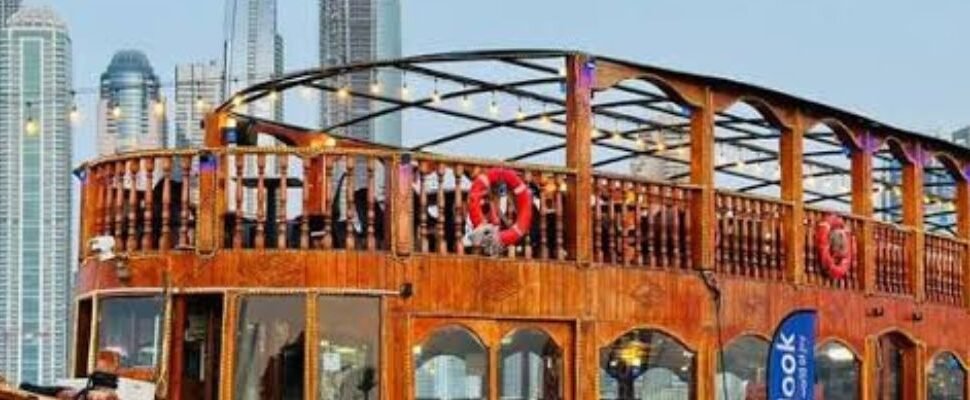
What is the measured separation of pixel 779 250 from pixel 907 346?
81.7 inches

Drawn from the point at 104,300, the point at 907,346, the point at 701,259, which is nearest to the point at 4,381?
the point at 104,300

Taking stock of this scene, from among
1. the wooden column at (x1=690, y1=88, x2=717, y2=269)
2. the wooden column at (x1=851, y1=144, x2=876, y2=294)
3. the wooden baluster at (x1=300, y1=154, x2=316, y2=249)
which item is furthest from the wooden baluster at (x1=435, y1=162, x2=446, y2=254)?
the wooden column at (x1=851, y1=144, x2=876, y2=294)

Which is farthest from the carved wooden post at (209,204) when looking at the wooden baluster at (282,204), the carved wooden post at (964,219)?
the carved wooden post at (964,219)

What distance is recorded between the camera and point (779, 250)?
467 inches

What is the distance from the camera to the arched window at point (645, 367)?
10453 millimetres

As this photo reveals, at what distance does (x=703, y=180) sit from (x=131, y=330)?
12.5 ft

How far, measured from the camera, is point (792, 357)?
36.4ft

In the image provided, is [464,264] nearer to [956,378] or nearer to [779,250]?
[779,250]

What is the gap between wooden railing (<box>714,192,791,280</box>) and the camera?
11344mm

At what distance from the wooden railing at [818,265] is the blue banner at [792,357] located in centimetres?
88

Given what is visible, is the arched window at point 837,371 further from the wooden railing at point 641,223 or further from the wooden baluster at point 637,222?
the wooden baluster at point 637,222

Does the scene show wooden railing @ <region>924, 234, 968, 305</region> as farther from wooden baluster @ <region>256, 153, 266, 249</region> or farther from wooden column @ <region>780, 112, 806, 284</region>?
wooden baluster @ <region>256, 153, 266, 249</region>

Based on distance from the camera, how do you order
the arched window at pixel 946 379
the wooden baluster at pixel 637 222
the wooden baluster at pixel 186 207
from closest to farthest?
1. the wooden baluster at pixel 186 207
2. the wooden baluster at pixel 637 222
3. the arched window at pixel 946 379

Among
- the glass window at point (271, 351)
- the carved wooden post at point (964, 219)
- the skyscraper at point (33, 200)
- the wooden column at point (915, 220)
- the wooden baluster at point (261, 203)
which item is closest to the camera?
the glass window at point (271, 351)
